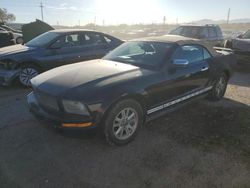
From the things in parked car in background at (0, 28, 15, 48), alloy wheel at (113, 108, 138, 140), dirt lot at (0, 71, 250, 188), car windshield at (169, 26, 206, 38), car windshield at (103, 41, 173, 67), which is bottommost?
dirt lot at (0, 71, 250, 188)

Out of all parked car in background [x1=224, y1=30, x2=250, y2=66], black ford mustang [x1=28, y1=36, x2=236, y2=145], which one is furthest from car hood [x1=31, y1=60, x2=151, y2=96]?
parked car in background [x1=224, y1=30, x2=250, y2=66]

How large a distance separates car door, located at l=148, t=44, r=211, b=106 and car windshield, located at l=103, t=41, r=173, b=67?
0.20 metres

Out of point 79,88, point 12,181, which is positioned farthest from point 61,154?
point 79,88

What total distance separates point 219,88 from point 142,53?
7.09 ft

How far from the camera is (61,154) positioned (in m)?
3.58

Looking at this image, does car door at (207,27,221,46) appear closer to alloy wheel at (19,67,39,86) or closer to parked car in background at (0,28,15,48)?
alloy wheel at (19,67,39,86)

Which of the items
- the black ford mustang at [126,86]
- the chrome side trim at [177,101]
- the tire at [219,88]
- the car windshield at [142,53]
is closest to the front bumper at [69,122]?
the black ford mustang at [126,86]

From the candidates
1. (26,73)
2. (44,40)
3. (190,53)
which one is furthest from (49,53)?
(190,53)

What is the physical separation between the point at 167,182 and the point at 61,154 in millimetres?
1498

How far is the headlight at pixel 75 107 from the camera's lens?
3.27 meters

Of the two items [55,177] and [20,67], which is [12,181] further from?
[20,67]

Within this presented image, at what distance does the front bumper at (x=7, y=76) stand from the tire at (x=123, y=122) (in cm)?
402

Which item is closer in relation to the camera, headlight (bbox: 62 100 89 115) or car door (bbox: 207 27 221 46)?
headlight (bbox: 62 100 89 115)

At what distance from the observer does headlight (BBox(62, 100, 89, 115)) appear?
327 cm
